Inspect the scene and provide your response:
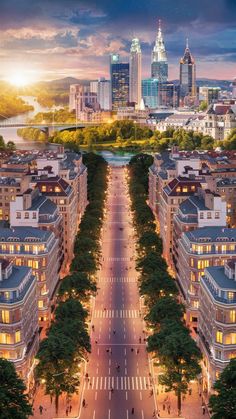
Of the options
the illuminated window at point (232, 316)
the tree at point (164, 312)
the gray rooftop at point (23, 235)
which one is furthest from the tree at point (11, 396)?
the gray rooftop at point (23, 235)

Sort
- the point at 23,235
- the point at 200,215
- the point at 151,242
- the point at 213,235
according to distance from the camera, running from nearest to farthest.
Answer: the point at 23,235 → the point at 213,235 → the point at 200,215 → the point at 151,242

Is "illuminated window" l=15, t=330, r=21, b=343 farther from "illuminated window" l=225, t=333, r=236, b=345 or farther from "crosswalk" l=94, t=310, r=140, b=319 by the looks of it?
"crosswalk" l=94, t=310, r=140, b=319

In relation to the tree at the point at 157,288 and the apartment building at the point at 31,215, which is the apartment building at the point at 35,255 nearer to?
the apartment building at the point at 31,215

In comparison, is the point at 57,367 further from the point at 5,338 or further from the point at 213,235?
the point at 213,235

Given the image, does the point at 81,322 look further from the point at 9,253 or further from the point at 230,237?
the point at 230,237

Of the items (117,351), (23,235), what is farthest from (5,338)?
(23,235)

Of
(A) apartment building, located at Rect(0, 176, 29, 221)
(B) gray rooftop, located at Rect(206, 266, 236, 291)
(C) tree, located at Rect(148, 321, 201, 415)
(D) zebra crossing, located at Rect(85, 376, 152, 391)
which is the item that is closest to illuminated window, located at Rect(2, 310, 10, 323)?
(D) zebra crossing, located at Rect(85, 376, 152, 391)
